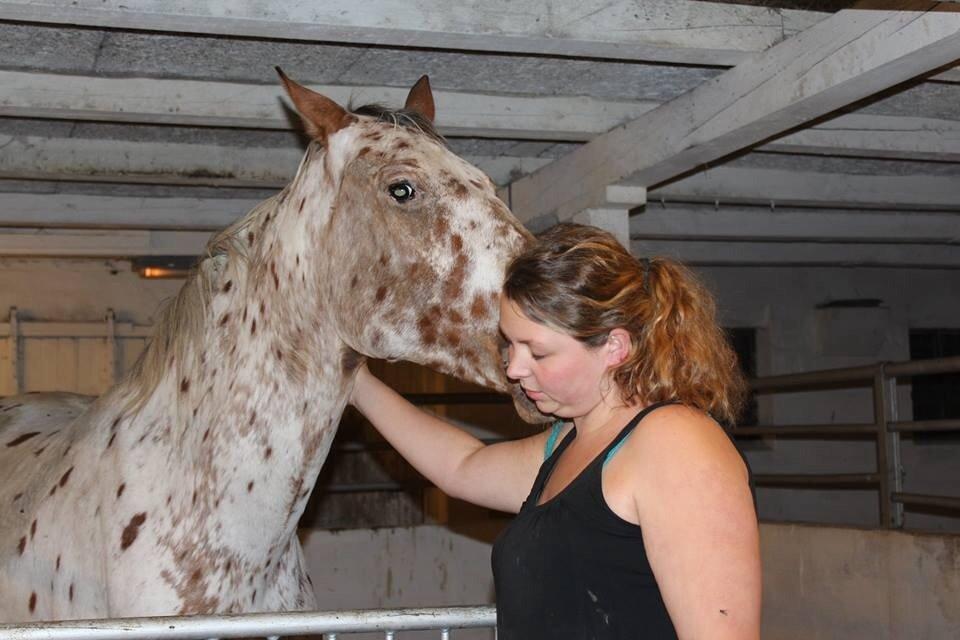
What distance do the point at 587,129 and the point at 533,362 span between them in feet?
10.1

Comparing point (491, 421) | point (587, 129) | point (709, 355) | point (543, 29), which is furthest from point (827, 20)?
point (491, 421)

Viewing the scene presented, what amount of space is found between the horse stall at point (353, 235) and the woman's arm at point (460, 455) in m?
0.09

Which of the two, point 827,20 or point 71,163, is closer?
point 827,20

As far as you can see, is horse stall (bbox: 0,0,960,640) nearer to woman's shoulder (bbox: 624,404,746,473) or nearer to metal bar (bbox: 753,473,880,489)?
metal bar (bbox: 753,473,880,489)

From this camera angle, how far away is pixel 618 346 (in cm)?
162

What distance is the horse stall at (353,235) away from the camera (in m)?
2.39

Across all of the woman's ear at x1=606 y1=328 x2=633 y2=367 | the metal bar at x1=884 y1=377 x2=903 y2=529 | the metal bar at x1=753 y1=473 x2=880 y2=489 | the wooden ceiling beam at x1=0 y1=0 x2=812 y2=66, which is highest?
the wooden ceiling beam at x1=0 y1=0 x2=812 y2=66

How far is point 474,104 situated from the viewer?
4445 millimetres

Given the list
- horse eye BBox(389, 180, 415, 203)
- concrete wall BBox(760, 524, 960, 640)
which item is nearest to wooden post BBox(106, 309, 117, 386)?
concrete wall BBox(760, 524, 960, 640)

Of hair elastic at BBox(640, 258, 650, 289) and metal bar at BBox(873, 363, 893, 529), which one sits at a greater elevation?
hair elastic at BBox(640, 258, 650, 289)

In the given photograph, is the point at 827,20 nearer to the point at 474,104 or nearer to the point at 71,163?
the point at 474,104

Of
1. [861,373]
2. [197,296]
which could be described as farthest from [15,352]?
[197,296]

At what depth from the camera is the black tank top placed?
1.51 metres

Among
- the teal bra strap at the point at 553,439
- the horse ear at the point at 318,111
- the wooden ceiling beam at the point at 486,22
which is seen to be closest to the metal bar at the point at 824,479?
the wooden ceiling beam at the point at 486,22
